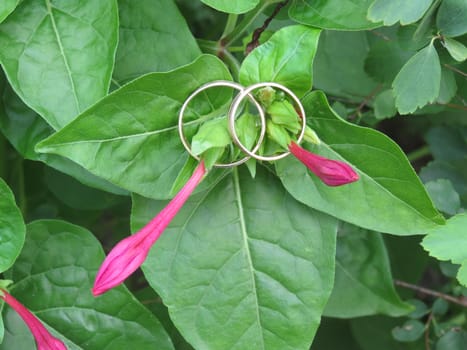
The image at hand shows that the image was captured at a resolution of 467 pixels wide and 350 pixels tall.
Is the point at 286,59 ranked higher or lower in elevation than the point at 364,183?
higher

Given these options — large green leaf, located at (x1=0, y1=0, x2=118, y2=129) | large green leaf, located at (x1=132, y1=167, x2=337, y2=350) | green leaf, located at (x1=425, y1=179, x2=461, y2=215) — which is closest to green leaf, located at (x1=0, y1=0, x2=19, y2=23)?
large green leaf, located at (x1=0, y1=0, x2=118, y2=129)

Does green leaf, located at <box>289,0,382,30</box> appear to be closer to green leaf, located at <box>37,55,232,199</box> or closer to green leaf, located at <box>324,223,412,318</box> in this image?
green leaf, located at <box>37,55,232,199</box>

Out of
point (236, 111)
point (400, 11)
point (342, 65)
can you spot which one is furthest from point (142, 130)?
point (342, 65)

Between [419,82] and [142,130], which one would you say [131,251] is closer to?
[142,130]

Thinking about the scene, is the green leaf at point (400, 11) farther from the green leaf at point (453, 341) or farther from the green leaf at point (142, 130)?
the green leaf at point (453, 341)

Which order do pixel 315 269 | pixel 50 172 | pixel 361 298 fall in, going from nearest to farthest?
1. pixel 315 269
2. pixel 361 298
3. pixel 50 172

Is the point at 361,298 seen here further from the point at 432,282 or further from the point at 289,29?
the point at 432,282

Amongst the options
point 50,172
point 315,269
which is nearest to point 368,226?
point 315,269

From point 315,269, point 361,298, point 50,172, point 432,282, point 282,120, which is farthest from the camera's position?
point 432,282
